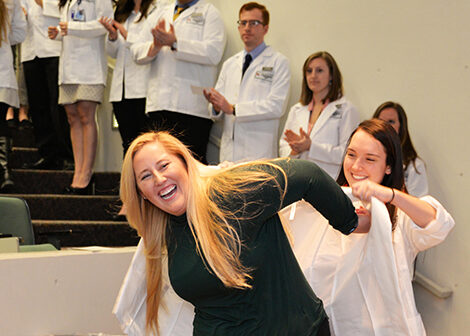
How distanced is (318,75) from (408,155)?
721 mm

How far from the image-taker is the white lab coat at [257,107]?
388 cm

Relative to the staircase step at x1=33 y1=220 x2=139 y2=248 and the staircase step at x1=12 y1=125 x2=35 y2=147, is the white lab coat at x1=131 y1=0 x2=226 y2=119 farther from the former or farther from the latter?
the staircase step at x1=12 y1=125 x2=35 y2=147

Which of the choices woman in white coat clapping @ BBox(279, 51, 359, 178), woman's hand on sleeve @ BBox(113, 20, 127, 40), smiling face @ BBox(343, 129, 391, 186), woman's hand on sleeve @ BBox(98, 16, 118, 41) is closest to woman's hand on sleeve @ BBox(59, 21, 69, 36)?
woman's hand on sleeve @ BBox(98, 16, 118, 41)

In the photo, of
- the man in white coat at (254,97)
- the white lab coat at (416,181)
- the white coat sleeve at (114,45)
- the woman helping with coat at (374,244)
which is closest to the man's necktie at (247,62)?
the man in white coat at (254,97)

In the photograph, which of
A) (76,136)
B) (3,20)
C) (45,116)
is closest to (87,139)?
(76,136)

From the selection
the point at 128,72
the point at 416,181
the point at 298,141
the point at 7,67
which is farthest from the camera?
the point at 128,72

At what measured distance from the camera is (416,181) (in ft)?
10.7

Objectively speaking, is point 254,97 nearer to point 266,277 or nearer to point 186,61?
point 186,61

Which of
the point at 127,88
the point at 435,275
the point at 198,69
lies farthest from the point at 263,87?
the point at 435,275

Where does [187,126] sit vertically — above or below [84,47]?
below

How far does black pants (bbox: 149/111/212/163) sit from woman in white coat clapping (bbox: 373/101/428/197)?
1.36 meters

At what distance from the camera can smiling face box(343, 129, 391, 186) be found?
6.73 ft

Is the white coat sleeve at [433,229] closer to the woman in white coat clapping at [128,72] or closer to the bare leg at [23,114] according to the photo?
the woman in white coat clapping at [128,72]

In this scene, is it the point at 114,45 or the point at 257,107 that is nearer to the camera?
the point at 257,107
